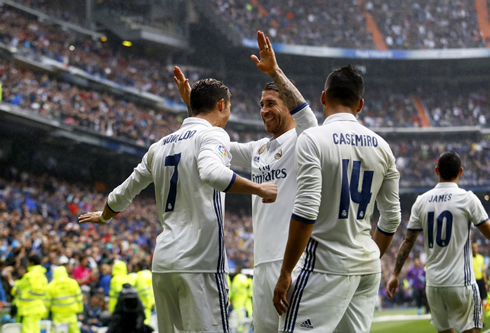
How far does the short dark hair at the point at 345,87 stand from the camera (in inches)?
148

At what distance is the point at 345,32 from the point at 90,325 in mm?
35060

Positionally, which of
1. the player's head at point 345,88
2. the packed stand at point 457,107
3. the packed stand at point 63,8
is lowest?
the player's head at point 345,88

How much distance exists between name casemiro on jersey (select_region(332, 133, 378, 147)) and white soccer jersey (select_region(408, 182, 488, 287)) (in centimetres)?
280

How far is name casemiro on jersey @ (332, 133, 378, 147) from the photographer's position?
3605mm

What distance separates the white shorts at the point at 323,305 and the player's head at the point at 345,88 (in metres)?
1.05

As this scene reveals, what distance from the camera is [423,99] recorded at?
43.7 meters

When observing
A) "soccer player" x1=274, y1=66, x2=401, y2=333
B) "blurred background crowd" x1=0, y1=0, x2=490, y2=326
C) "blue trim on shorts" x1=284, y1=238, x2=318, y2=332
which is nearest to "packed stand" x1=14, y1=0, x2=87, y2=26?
"blurred background crowd" x1=0, y1=0, x2=490, y2=326

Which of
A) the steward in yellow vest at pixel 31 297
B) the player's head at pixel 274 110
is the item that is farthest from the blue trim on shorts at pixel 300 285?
the steward in yellow vest at pixel 31 297

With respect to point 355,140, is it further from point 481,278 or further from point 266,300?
point 481,278

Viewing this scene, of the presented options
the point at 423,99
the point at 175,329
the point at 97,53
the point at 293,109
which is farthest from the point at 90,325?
the point at 423,99

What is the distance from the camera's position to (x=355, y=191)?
362cm

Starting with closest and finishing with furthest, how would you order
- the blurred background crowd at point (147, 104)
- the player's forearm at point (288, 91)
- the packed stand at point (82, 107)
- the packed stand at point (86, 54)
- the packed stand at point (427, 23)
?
1. the player's forearm at point (288, 91)
2. the blurred background crowd at point (147, 104)
3. the packed stand at point (82, 107)
4. the packed stand at point (86, 54)
5. the packed stand at point (427, 23)

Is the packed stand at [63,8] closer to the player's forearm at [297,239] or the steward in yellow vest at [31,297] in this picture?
the steward in yellow vest at [31,297]

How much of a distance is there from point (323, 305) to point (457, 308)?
3182mm
